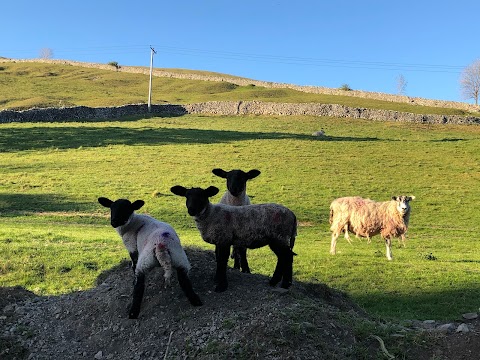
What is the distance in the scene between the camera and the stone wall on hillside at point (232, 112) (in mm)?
59375

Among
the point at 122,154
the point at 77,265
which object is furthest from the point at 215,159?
the point at 77,265

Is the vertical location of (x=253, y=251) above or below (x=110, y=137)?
below

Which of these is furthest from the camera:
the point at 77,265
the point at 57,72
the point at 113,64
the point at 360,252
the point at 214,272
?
the point at 113,64

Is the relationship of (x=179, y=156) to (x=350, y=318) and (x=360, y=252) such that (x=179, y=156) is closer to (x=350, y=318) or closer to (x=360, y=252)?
(x=360, y=252)

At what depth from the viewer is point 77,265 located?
15.0 meters

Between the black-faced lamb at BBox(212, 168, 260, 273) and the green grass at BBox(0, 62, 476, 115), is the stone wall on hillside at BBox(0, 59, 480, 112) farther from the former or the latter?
the black-faced lamb at BBox(212, 168, 260, 273)

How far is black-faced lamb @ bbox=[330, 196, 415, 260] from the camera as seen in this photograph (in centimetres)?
1848

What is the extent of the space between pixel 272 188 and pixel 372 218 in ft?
45.4

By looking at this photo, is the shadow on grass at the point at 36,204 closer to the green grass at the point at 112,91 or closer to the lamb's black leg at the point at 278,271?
the lamb's black leg at the point at 278,271

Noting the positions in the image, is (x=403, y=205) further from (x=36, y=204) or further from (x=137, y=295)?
(x=36, y=204)

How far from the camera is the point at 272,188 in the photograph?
3228cm

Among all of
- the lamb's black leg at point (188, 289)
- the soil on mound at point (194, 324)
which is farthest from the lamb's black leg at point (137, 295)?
the lamb's black leg at point (188, 289)

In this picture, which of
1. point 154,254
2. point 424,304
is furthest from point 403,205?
point 154,254

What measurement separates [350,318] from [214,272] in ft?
8.92
